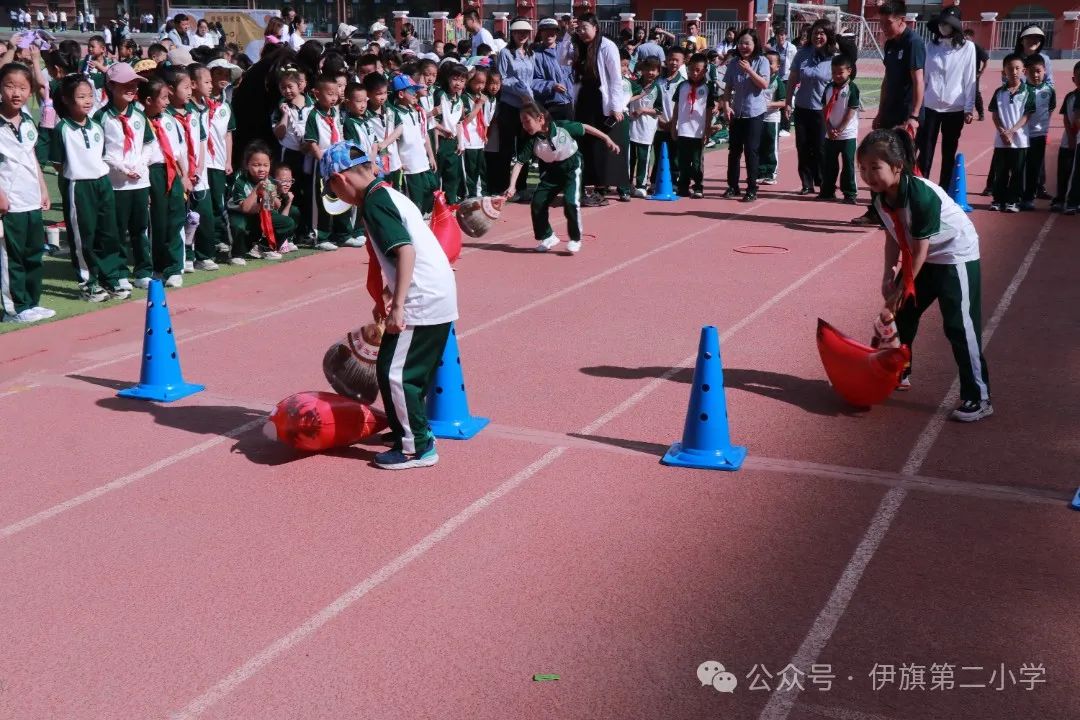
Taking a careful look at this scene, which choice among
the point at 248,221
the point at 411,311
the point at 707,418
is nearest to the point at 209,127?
the point at 248,221

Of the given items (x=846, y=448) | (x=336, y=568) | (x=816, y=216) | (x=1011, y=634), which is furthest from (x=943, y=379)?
(x=816, y=216)

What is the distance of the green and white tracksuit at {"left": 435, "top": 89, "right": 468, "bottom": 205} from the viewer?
51.4ft

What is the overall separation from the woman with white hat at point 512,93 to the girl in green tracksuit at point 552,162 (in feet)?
11.0

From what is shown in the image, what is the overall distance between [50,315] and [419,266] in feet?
17.6

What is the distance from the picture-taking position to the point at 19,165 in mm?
9867

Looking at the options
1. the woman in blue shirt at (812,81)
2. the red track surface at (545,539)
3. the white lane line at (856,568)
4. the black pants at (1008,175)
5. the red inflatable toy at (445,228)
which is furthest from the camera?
the woman in blue shirt at (812,81)

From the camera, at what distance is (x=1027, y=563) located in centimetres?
534

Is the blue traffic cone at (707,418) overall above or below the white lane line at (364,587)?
above

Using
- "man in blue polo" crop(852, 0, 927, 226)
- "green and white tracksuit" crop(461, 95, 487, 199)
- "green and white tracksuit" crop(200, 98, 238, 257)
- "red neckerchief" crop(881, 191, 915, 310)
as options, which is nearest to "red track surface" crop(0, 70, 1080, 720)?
"red neckerchief" crop(881, 191, 915, 310)

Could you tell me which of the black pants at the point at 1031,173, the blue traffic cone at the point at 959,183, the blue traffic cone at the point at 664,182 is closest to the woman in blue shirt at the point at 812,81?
the blue traffic cone at the point at 664,182

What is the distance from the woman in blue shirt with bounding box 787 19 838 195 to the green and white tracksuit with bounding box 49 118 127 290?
9.87 m

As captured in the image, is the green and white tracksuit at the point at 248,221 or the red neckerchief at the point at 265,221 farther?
the red neckerchief at the point at 265,221

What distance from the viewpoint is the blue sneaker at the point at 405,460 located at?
6.64 m

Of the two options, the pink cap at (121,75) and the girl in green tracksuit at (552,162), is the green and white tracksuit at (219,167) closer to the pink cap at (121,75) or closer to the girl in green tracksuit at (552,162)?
the pink cap at (121,75)
